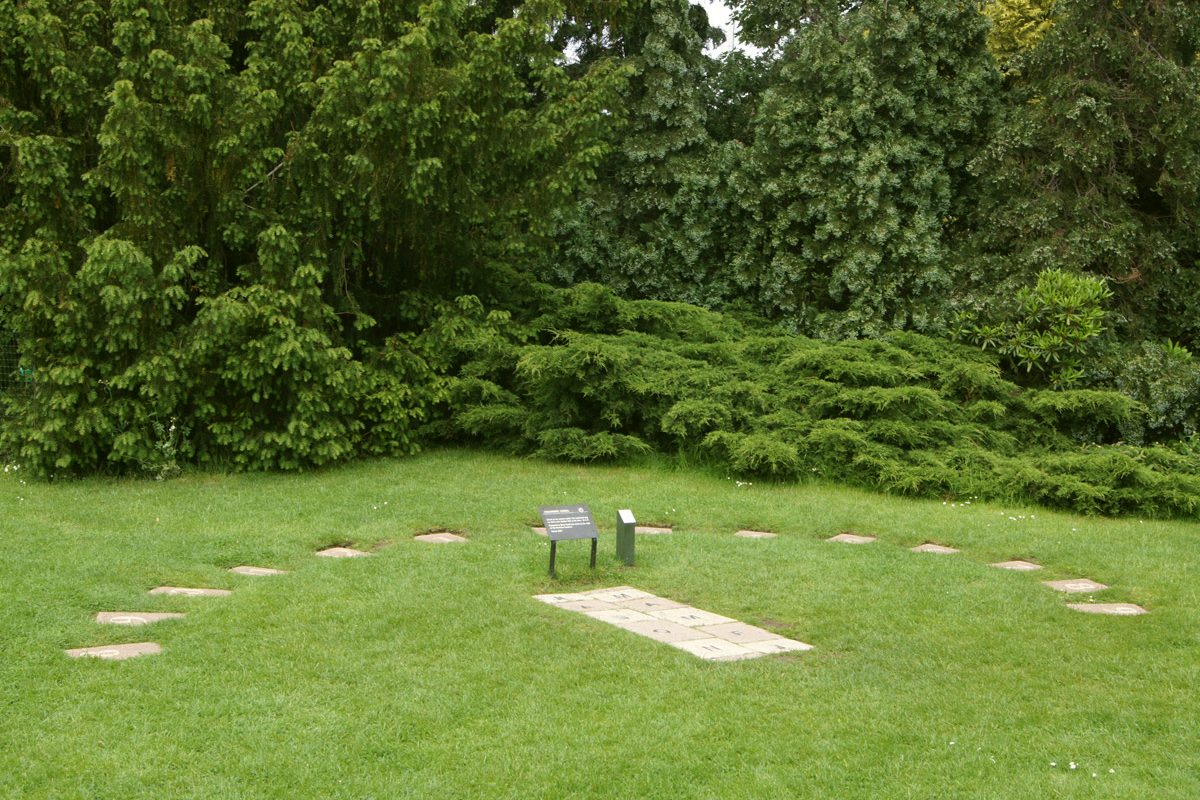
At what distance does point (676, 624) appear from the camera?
5289mm

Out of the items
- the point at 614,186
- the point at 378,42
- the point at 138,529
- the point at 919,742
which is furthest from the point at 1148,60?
the point at 138,529

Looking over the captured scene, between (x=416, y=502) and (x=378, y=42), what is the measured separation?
4.14 meters

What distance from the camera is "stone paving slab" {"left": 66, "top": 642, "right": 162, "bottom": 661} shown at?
4578mm

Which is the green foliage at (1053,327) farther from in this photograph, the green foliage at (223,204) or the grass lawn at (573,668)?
the green foliage at (223,204)

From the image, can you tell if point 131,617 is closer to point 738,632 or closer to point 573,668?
point 573,668

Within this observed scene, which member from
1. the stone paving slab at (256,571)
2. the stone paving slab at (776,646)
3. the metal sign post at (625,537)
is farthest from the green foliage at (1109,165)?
the stone paving slab at (256,571)

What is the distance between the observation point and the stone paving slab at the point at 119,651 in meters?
4.58

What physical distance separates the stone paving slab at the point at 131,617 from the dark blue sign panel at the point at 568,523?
206 cm

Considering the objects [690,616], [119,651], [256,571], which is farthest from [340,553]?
[690,616]

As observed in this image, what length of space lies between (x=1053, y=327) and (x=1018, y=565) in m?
4.68

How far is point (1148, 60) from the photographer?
1125 centimetres

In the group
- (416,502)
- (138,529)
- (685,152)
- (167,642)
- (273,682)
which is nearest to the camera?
(273,682)

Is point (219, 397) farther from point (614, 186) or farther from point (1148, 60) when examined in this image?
point (1148, 60)

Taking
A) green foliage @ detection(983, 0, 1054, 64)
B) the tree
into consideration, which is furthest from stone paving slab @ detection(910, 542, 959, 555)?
green foliage @ detection(983, 0, 1054, 64)
